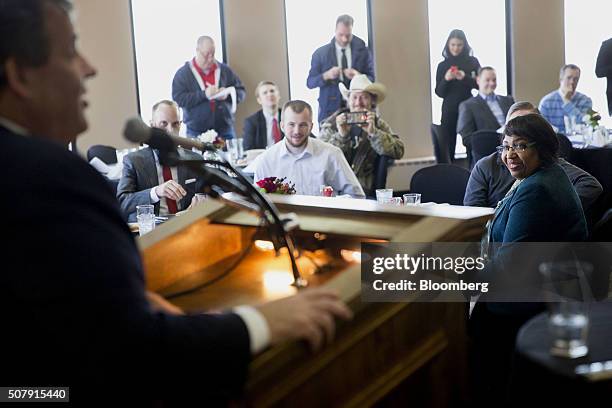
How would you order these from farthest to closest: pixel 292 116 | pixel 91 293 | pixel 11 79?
pixel 292 116
pixel 11 79
pixel 91 293

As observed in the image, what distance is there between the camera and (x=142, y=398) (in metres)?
1.10

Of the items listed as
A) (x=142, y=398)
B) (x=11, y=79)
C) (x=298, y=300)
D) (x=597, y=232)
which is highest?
(x=11, y=79)

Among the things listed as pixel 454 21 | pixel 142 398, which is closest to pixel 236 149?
pixel 454 21

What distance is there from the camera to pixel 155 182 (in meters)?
4.59

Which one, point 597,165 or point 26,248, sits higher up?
point 26,248

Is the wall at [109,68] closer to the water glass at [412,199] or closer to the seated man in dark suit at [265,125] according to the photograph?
the seated man in dark suit at [265,125]

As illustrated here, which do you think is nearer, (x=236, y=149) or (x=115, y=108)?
(x=236, y=149)

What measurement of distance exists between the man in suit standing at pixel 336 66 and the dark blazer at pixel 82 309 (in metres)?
7.38

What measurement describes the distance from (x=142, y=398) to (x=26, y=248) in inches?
11.0

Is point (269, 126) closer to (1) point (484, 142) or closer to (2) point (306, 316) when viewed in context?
(1) point (484, 142)

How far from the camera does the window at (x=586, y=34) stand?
1004 centimetres

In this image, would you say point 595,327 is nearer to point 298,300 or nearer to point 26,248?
point 298,300

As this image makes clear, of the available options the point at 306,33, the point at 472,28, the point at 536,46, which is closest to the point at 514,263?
the point at 306,33

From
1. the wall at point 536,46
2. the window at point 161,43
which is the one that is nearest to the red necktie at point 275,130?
the window at point 161,43
